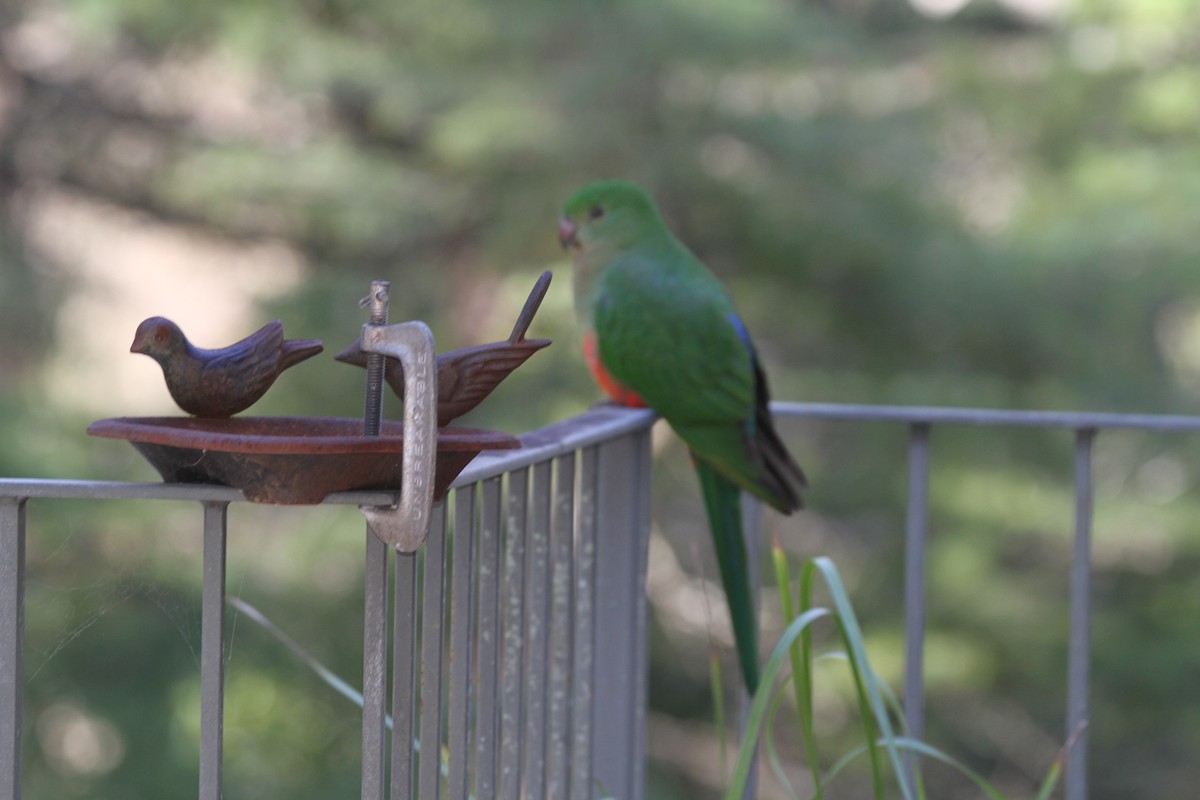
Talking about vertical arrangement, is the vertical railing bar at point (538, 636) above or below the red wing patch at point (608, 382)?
below

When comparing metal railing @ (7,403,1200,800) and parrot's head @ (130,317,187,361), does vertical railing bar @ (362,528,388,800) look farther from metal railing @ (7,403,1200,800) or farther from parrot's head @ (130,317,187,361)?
parrot's head @ (130,317,187,361)

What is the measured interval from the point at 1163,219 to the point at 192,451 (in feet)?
16.2

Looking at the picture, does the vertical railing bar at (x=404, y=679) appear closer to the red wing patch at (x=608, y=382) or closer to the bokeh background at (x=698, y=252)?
the red wing patch at (x=608, y=382)

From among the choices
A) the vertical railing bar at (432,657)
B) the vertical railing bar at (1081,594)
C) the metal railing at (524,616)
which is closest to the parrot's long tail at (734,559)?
the metal railing at (524,616)


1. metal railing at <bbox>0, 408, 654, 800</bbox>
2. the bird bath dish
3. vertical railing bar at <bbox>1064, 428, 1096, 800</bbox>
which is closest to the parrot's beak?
metal railing at <bbox>0, 408, 654, 800</bbox>

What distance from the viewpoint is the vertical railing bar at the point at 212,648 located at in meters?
0.79

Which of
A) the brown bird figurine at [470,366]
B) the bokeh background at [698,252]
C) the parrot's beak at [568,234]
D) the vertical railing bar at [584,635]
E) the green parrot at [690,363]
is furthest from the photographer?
the bokeh background at [698,252]

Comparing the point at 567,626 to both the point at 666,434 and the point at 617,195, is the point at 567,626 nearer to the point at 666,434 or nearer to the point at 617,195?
the point at 617,195

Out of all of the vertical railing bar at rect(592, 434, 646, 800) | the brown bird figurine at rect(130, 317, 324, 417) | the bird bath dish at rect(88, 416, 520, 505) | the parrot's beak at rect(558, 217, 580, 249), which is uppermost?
the parrot's beak at rect(558, 217, 580, 249)

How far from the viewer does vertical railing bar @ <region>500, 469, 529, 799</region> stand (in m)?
1.03

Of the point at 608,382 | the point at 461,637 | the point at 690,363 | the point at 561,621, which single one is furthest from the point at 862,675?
the point at 608,382

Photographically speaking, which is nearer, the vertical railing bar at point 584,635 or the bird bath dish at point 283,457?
the bird bath dish at point 283,457

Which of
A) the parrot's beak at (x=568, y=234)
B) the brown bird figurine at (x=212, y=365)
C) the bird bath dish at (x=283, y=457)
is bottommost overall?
the bird bath dish at (x=283, y=457)

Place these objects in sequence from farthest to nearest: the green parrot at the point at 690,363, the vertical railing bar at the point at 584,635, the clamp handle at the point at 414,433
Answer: the green parrot at the point at 690,363, the vertical railing bar at the point at 584,635, the clamp handle at the point at 414,433
